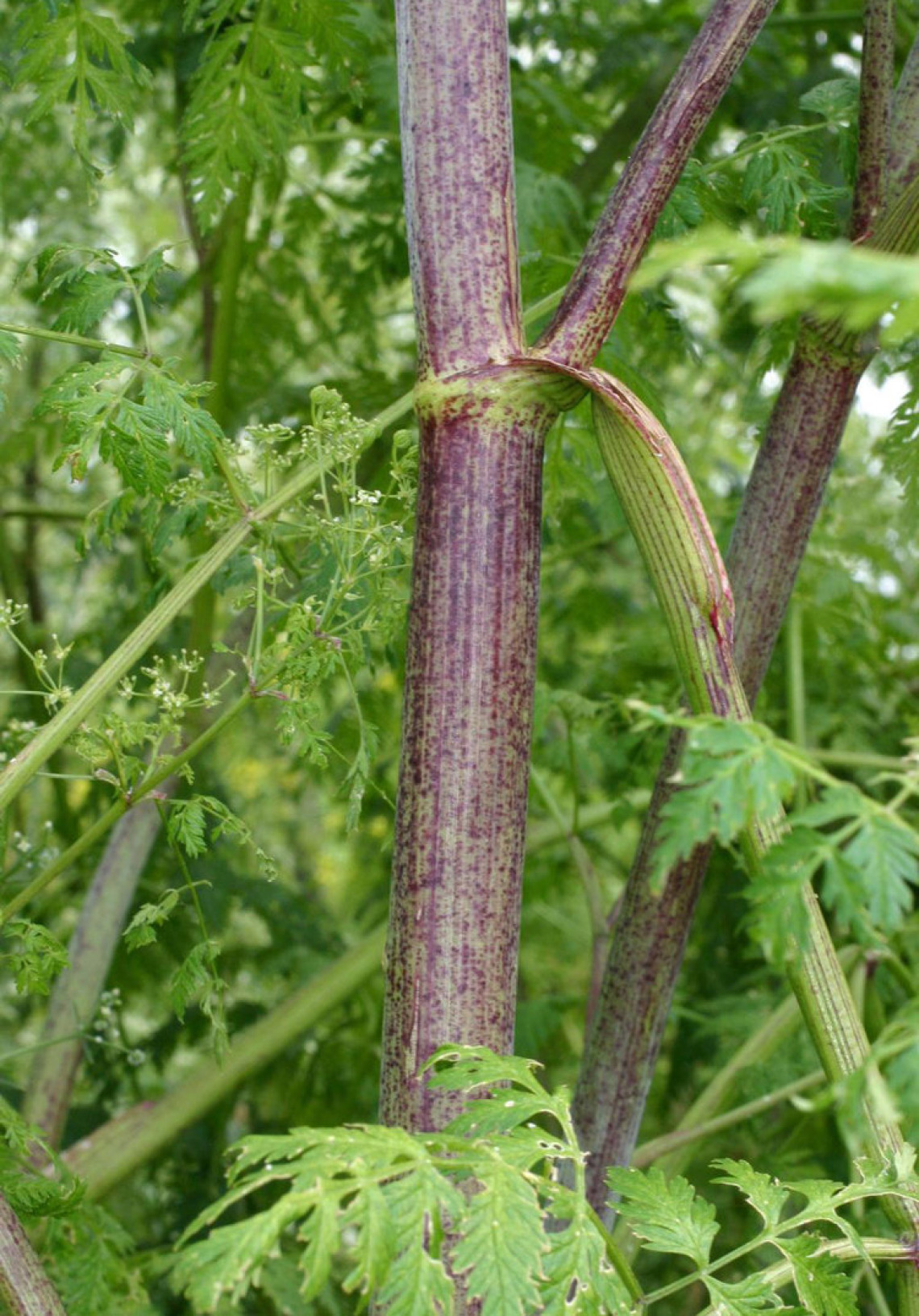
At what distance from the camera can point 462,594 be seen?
90 centimetres

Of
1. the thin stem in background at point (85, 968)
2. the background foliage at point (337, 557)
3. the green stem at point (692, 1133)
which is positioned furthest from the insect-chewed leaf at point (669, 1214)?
the thin stem in background at point (85, 968)

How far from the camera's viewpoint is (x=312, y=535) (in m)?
1.09

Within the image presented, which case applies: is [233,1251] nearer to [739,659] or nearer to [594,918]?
[739,659]

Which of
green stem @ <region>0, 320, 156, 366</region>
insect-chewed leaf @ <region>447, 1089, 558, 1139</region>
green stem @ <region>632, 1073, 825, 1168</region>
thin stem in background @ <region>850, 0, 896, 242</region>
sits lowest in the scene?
green stem @ <region>632, 1073, 825, 1168</region>

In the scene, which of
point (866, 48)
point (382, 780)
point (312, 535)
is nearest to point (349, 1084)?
point (382, 780)

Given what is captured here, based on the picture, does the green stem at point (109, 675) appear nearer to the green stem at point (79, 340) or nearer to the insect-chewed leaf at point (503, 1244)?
the green stem at point (79, 340)

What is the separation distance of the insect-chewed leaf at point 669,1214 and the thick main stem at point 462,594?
14 cm

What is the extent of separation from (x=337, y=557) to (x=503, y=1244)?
52cm

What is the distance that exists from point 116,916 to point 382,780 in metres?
0.69

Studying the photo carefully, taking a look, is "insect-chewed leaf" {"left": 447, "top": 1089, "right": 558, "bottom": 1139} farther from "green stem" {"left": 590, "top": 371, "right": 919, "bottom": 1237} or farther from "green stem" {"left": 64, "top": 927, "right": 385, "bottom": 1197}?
"green stem" {"left": 64, "top": 927, "right": 385, "bottom": 1197}

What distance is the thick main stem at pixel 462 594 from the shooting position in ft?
2.93

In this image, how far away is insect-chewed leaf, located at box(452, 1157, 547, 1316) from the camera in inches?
27.9

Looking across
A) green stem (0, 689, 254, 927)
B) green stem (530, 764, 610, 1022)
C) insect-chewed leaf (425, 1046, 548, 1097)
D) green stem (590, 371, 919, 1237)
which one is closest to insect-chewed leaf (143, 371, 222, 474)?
green stem (0, 689, 254, 927)

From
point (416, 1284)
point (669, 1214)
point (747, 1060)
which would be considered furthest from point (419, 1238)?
point (747, 1060)
